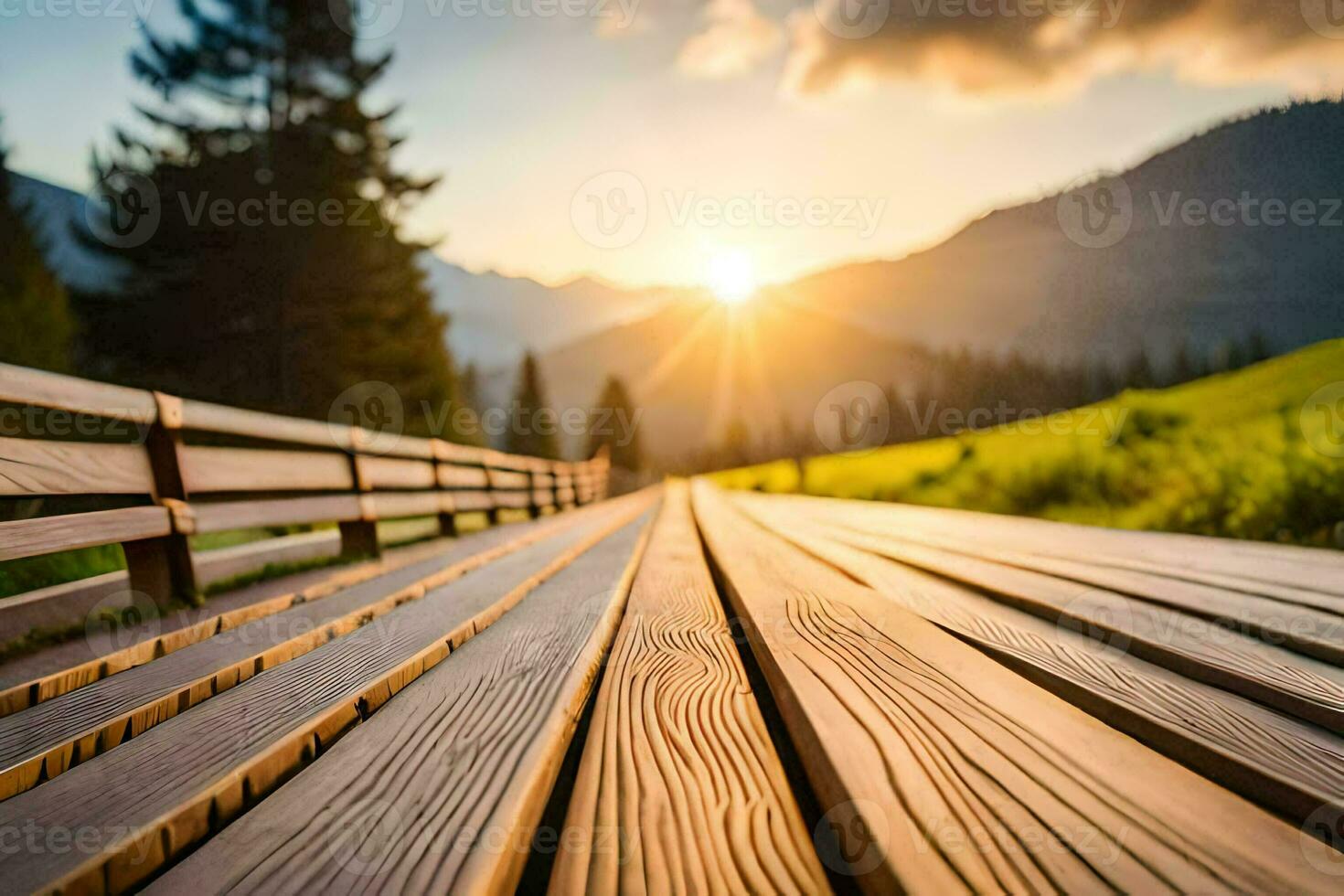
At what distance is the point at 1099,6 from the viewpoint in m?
5.30

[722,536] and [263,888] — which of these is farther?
[722,536]

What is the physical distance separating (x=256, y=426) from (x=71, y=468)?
0.94m

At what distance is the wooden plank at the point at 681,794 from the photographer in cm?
71

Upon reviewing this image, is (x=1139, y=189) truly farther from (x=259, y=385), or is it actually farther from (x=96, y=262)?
(x=96, y=262)

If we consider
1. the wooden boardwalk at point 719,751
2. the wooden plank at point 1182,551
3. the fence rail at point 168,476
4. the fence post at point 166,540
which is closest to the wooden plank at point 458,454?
the fence rail at point 168,476

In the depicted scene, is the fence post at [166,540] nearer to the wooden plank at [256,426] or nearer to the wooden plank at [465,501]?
the wooden plank at [256,426]

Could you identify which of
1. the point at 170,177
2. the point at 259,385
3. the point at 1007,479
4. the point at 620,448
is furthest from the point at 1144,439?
the point at 620,448

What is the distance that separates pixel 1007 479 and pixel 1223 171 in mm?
2664

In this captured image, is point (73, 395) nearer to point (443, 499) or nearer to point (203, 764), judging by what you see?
point (203, 764)

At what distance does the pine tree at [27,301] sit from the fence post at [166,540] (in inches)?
459

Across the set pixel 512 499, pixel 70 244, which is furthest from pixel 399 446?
pixel 70 244

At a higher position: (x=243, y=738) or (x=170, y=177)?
(x=170, y=177)

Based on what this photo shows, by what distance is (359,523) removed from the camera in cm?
412

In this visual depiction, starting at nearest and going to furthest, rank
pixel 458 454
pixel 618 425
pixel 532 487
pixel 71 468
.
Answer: pixel 71 468 → pixel 458 454 → pixel 532 487 → pixel 618 425
